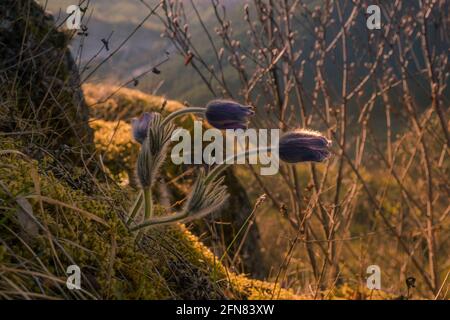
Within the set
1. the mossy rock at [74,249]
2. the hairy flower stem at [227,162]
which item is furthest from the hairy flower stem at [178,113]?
the mossy rock at [74,249]

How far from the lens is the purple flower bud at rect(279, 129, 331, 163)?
148 cm

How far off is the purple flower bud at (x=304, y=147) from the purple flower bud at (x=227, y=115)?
0.40 ft

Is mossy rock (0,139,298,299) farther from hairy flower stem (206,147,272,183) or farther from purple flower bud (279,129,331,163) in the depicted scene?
purple flower bud (279,129,331,163)

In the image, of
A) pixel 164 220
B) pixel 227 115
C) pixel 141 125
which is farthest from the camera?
pixel 141 125

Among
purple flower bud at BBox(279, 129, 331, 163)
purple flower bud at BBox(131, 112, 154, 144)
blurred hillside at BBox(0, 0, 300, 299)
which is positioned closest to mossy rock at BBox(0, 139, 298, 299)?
blurred hillside at BBox(0, 0, 300, 299)

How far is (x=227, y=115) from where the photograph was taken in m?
1.56

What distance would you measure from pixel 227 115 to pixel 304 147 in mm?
218

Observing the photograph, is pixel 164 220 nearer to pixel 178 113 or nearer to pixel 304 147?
pixel 178 113

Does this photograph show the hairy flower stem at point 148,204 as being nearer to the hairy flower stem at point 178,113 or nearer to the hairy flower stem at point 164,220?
the hairy flower stem at point 164,220

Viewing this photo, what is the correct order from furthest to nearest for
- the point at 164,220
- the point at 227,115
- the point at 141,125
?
the point at 141,125 < the point at 227,115 < the point at 164,220

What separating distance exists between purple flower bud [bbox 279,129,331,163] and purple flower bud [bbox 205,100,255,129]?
12 cm


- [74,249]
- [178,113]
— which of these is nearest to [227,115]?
[178,113]
